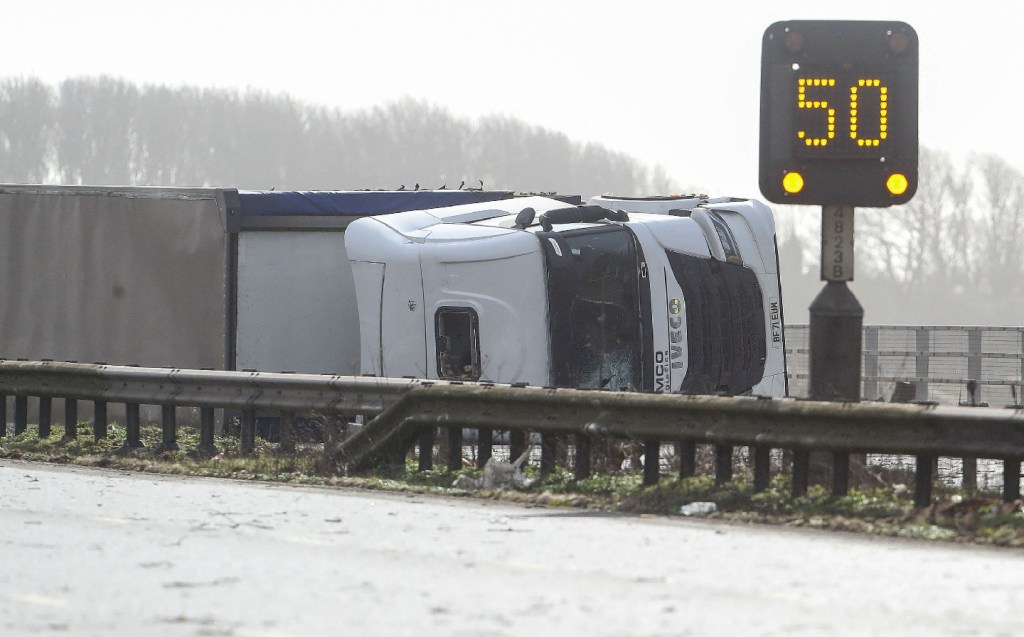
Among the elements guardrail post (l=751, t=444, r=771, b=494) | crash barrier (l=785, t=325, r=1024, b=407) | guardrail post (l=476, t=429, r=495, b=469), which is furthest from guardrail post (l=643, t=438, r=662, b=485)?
crash barrier (l=785, t=325, r=1024, b=407)

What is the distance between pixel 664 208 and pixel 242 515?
8813mm

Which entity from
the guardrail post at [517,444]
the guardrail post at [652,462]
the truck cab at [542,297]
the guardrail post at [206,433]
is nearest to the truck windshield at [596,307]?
the truck cab at [542,297]

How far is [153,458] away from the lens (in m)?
14.1

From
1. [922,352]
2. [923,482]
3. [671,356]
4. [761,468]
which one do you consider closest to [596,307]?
[671,356]

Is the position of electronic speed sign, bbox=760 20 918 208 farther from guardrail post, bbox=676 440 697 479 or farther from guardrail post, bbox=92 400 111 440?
guardrail post, bbox=92 400 111 440

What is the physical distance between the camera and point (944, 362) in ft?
83.1

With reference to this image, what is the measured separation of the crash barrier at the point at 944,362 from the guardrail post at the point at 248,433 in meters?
11.9

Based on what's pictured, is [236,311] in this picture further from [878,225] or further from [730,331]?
[878,225]

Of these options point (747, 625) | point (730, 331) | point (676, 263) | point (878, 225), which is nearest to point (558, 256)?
point (676, 263)

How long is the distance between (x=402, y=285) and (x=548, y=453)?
179 inches

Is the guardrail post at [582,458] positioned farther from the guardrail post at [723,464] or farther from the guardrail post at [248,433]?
the guardrail post at [248,433]

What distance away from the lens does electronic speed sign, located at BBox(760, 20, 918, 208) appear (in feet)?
33.9

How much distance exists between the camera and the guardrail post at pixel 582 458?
11.6m

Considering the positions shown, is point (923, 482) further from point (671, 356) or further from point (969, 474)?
point (671, 356)
